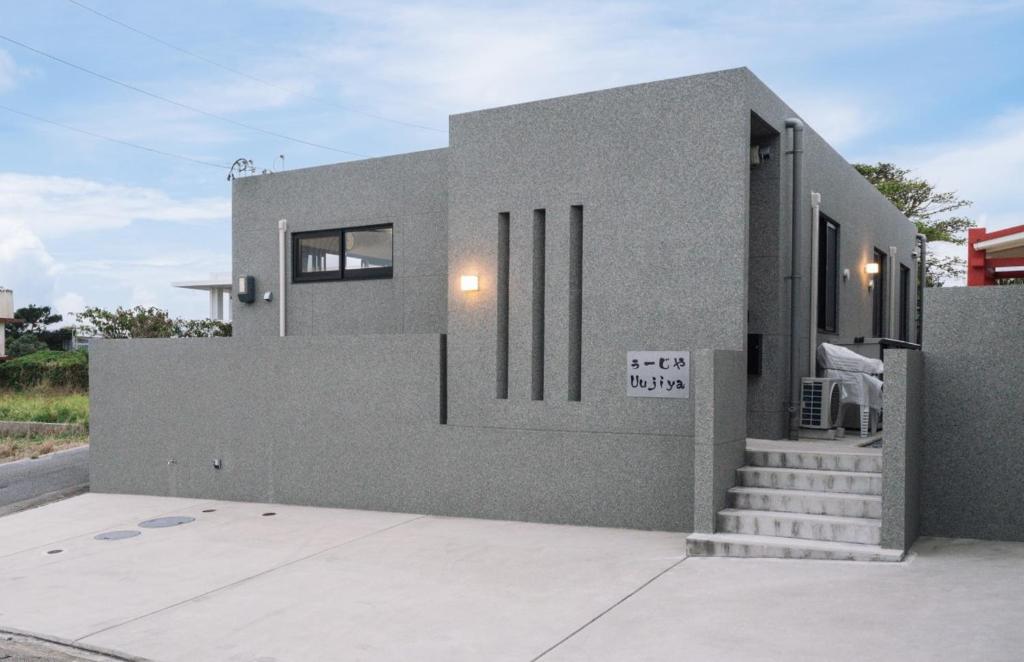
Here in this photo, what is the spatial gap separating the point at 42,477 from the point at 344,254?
533 centimetres

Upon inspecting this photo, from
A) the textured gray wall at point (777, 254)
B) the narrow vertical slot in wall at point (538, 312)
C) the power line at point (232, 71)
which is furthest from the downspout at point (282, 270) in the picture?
the textured gray wall at point (777, 254)

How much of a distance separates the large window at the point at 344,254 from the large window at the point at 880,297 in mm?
7671

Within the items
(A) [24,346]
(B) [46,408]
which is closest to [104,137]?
(B) [46,408]

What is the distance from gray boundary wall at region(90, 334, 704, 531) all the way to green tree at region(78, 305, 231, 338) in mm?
15981

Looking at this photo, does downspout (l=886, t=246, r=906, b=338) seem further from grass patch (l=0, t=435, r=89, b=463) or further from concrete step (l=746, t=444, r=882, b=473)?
grass patch (l=0, t=435, r=89, b=463)

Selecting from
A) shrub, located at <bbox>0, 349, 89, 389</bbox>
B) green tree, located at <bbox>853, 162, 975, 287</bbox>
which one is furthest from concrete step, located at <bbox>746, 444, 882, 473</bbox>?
shrub, located at <bbox>0, 349, 89, 389</bbox>

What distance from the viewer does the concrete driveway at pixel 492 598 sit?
4684mm

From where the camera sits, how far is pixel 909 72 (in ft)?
50.3

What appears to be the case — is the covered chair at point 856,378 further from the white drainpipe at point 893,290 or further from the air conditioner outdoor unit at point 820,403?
the white drainpipe at point 893,290

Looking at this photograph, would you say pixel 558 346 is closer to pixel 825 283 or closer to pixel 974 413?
pixel 974 413

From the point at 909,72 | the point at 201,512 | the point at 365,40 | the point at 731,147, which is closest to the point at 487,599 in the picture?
the point at 731,147

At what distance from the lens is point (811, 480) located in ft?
23.0

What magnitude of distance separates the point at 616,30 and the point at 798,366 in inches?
202

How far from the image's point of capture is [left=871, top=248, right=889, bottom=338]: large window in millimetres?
13516
